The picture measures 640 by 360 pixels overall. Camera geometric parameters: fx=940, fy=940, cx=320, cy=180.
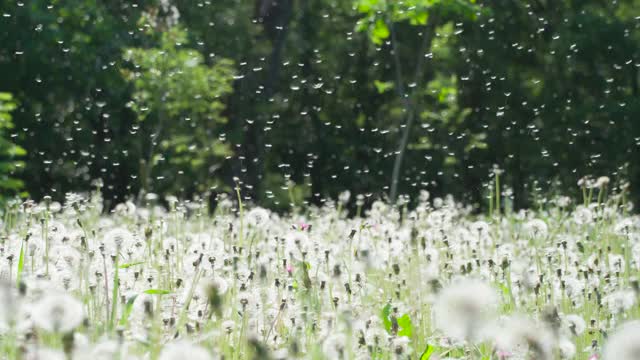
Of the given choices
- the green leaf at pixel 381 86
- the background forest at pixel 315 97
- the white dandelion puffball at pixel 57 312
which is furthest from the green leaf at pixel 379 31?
the white dandelion puffball at pixel 57 312

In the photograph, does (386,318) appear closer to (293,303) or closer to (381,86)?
(293,303)

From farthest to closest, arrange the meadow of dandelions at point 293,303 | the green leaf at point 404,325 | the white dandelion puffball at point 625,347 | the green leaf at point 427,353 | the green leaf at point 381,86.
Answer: the green leaf at point 381,86, the green leaf at point 404,325, the green leaf at point 427,353, the meadow of dandelions at point 293,303, the white dandelion puffball at point 625,347

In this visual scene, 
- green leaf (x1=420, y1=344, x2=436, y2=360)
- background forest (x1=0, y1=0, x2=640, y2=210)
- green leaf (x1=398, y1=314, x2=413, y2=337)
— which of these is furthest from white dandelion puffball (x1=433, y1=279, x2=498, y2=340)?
background forest (x1=0, y1=0, x2=640, y2=210)

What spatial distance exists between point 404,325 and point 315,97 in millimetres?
18383

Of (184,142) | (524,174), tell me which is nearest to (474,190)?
(524,174)

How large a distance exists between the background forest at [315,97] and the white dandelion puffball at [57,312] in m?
12.7

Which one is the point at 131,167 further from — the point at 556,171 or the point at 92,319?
the point at 92,319

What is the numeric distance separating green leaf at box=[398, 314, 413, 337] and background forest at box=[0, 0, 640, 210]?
11.4 metres

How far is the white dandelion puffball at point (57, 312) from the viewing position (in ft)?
4.85

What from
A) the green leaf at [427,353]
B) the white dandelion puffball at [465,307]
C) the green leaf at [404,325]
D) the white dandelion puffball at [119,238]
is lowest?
the green leaf at [427,353]

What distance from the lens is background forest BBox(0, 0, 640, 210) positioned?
53.0 ft

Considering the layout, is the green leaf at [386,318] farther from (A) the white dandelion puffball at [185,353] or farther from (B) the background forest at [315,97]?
Answer: (B) the background forest at [315,97]

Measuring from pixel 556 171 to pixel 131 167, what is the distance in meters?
8.14

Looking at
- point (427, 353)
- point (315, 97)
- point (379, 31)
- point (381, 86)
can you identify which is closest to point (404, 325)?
point (427, 353)
